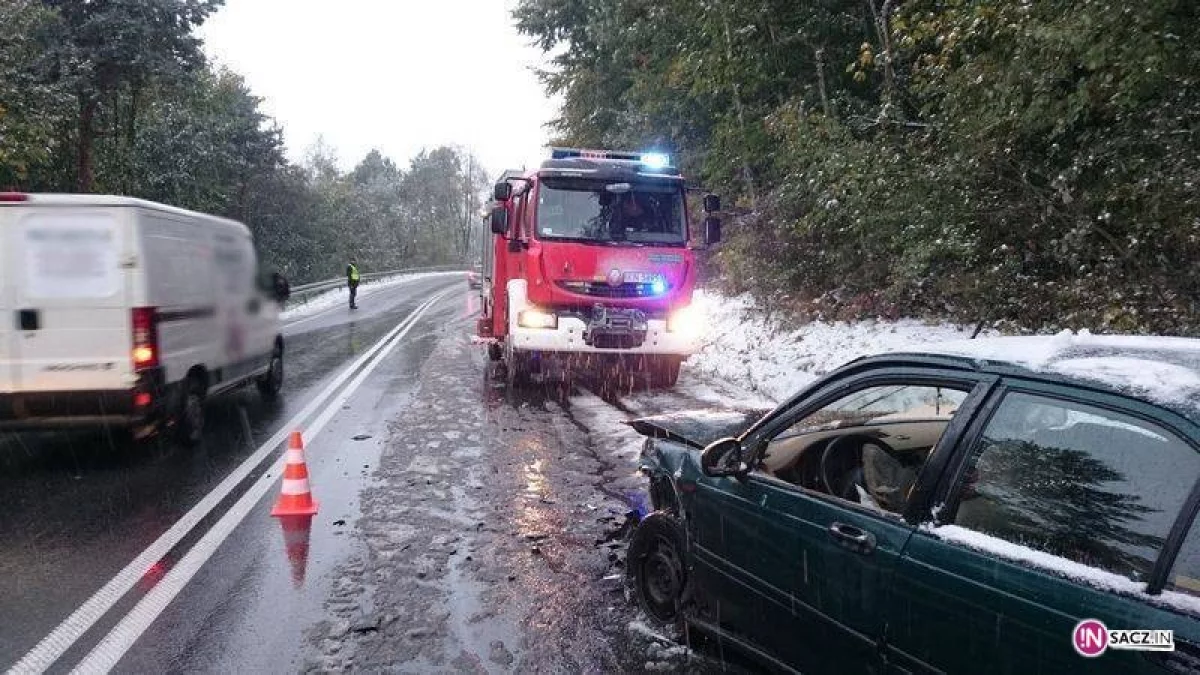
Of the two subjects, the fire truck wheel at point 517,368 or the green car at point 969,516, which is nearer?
the green car at point 969,516

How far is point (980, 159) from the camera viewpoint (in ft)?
28.0

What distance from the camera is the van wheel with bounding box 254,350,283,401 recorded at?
35.3 feet

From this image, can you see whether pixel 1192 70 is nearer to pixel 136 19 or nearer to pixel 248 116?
pixel 136 19

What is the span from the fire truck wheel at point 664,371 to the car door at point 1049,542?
860cm

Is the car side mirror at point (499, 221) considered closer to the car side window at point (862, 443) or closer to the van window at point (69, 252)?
the van window at point (69, 252)

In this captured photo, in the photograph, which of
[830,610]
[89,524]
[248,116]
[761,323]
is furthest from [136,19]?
[830,610]

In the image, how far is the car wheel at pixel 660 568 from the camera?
12.7 feet

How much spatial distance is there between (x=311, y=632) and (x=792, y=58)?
14282 mm

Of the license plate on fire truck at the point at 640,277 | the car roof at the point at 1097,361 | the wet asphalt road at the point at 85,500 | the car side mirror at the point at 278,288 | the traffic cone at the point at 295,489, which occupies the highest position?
the license plate on fire truck at the point at 640,277

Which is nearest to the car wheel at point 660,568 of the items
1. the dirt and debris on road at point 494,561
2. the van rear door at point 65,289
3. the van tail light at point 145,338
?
the dirt and debris on road at point 494,561

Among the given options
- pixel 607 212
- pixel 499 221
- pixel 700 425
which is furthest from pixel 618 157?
pixel 700 425

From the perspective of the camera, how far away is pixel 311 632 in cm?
400

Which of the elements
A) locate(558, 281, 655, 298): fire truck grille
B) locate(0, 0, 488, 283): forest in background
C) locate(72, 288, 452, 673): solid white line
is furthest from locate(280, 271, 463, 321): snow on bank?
locate(72, 288, 452, 673): solid white line

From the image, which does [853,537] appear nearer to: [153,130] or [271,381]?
[271,381]
